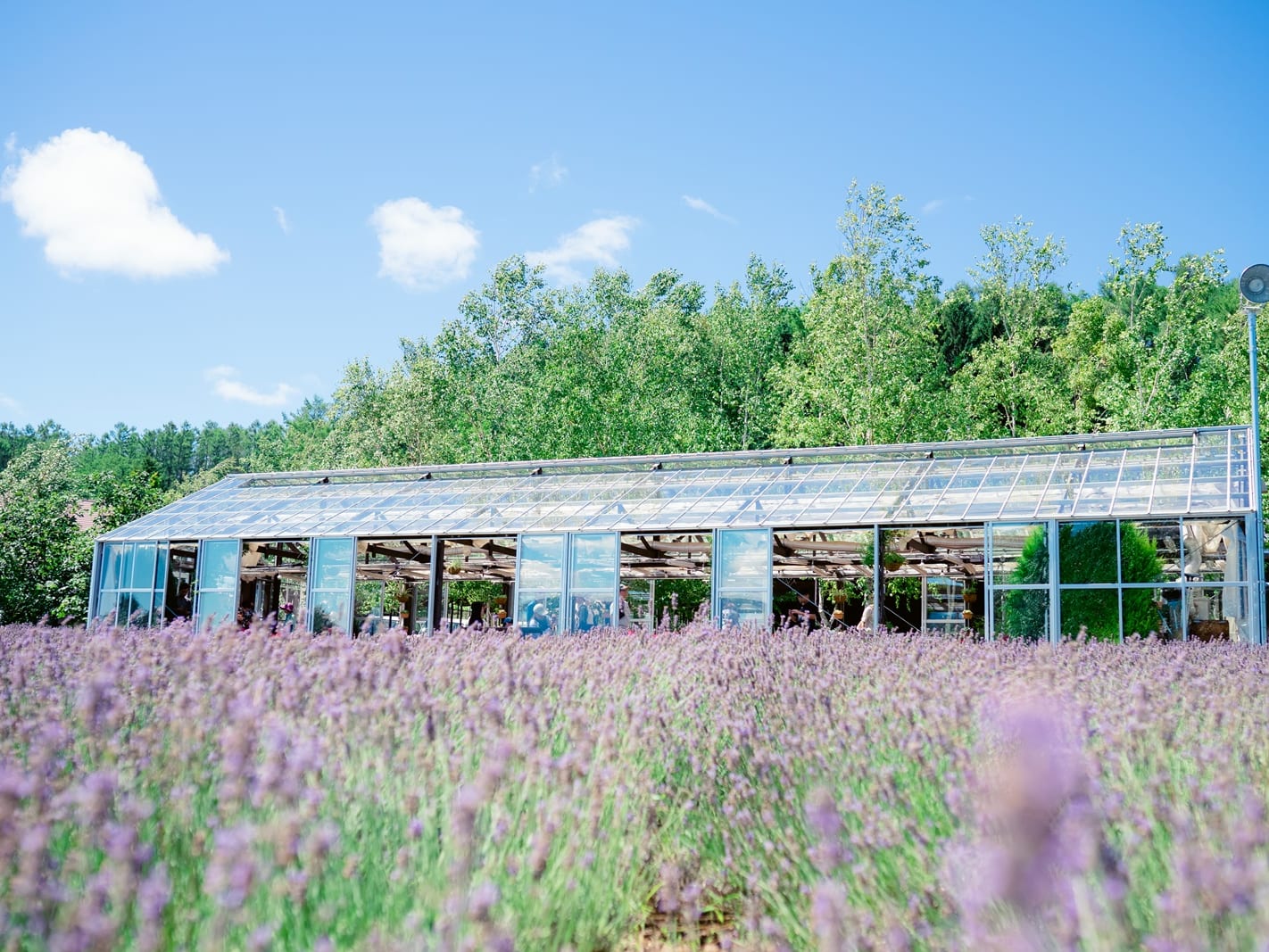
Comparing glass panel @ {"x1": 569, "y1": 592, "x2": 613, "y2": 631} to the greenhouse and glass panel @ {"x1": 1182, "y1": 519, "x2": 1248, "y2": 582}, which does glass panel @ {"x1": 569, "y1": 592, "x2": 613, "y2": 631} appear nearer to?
the greenhouse

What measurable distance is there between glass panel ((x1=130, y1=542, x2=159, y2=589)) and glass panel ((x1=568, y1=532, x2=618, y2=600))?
7457 millimetres

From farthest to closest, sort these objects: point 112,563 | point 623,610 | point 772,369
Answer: point 772,369 → point 623,610 → point 112,563

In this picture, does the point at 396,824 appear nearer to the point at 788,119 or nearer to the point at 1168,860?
the point at 1168,860

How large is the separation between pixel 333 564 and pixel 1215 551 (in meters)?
12.4

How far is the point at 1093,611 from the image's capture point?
42.6 ft

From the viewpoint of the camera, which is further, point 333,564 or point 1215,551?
point 333,564

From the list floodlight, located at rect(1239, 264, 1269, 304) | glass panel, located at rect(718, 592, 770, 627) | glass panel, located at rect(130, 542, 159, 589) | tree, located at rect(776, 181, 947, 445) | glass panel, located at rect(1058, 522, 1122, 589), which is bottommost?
glass panel, located at rect(718, 592, 770, 627)

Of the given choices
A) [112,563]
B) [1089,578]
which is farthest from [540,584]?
[112,563]

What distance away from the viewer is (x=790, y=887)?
9.89 feet

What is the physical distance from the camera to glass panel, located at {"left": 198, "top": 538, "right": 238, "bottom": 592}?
17.4 metres

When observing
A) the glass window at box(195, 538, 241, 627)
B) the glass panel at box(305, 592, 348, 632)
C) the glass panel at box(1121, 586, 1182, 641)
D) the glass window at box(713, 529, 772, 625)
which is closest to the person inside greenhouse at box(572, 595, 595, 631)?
the glass window at box(713, 529, 772, 625)

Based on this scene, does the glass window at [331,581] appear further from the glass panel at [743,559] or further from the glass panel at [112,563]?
the glass panel at [743,559]

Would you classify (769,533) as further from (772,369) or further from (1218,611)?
(772,369)

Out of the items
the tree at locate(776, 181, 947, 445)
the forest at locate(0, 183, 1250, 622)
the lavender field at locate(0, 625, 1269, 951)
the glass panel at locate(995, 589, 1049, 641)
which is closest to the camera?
the lavender field at locate(0, 625, 1269, 951)
